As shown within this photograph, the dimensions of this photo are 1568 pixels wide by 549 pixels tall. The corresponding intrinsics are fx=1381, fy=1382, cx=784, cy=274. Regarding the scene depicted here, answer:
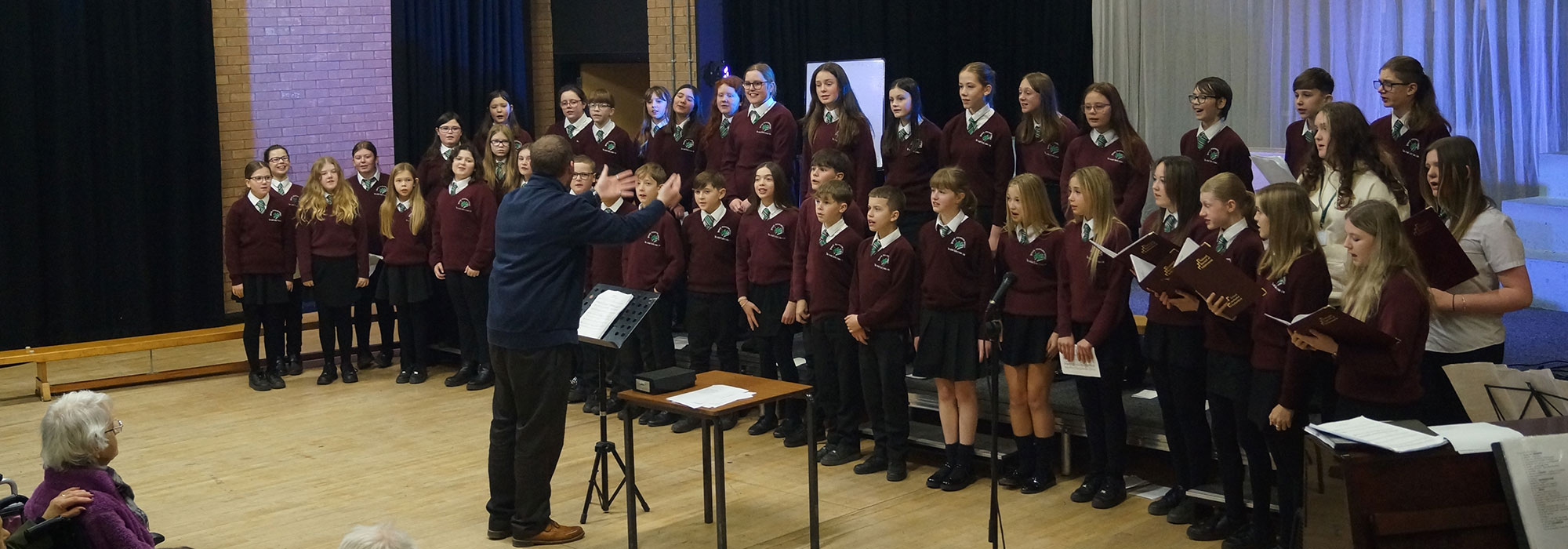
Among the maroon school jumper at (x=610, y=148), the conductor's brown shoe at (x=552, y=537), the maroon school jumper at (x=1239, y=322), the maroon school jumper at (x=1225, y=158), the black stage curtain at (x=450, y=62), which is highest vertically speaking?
the black stage curtain at (x=450, y=62)

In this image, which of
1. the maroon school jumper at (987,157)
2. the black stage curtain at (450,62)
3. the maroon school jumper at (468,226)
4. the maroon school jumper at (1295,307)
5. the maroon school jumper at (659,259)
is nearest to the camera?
the maroon school jumper at (1295,307)

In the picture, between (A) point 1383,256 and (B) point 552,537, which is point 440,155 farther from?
(A) point 1383,256

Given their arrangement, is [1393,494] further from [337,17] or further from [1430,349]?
[337,17]

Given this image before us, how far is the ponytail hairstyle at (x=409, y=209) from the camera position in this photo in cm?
747

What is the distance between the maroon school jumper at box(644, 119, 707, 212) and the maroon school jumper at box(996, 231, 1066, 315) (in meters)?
2.48

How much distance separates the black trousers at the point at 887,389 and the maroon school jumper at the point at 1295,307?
1.58 metres

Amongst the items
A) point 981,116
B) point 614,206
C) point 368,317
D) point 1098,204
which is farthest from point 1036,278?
point 368,317

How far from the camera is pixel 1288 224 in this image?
402cm

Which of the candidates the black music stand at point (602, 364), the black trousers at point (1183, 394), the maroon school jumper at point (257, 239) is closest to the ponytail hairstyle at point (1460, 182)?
the black trousers at point (1183, 394)

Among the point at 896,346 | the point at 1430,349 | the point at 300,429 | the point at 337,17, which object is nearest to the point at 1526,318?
the point at 1430,349

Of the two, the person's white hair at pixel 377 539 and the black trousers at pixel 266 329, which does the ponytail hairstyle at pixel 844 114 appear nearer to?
the black trousers at pixel 266 329

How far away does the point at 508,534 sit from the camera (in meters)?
4.73

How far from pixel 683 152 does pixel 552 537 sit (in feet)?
9.70

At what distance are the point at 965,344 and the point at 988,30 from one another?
192 inches
